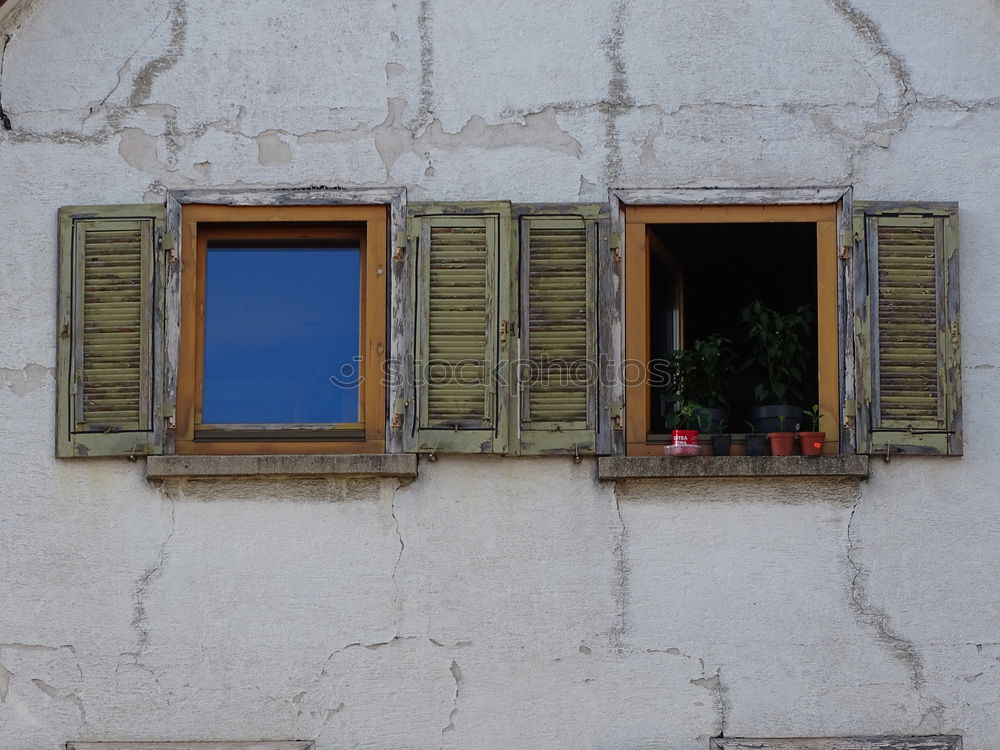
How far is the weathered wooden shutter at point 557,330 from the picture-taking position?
22.3 feet

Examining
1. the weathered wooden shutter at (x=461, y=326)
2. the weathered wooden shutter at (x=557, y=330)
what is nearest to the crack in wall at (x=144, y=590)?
the weathered wooden shutter at (x=461, y=326)

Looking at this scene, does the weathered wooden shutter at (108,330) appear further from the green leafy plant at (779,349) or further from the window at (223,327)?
the green leafy plant at (779,349)

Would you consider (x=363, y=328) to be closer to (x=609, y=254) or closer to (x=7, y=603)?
(x=609, y=254)

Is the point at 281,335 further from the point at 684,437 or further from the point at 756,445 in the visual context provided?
the point at 756,445

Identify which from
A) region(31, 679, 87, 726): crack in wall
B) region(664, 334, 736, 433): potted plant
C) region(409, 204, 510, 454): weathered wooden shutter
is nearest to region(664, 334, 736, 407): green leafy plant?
region(664, 334, 736, 433): potted plant

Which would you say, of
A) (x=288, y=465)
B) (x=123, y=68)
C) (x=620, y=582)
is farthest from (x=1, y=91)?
(x=620, y=582)

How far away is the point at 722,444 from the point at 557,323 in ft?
2.78

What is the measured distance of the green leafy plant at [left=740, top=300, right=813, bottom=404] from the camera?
7000 millimetres

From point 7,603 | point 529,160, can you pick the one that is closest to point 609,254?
point 529,160

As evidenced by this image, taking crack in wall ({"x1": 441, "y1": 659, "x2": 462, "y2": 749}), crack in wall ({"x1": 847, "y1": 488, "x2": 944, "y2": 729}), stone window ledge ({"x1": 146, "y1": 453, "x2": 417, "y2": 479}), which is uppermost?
stone window ledge ({"x1": 146, "y1": 453, "x2": 417, "y2": 479})

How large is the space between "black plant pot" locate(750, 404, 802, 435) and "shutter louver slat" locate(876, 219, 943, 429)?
0.35 metres

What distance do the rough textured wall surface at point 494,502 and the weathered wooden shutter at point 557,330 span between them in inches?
5.5

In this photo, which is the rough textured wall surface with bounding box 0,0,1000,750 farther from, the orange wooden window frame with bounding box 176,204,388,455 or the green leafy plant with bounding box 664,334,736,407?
the green leafy plant with bounding box 664,334,736,407

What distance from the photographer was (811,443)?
6.79 meters
